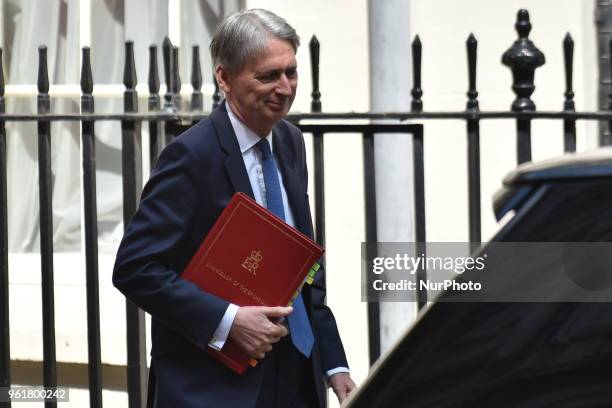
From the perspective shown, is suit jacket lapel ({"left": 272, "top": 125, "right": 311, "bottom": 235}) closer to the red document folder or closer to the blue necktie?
the blue necktie

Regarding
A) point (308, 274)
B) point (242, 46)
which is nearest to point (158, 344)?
point (308, 274)

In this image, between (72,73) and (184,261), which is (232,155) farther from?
(72,73)

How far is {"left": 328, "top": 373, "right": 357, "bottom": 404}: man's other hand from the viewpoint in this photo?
11.6ft

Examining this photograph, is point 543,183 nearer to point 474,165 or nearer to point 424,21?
point 474,165

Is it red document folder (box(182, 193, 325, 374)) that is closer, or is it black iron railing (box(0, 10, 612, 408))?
red document folder (box(182, 193, 325, 374))

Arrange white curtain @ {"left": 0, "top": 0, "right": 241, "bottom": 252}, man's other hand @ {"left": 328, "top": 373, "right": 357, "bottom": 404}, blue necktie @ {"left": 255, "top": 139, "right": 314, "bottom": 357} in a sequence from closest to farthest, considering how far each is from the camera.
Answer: blue necktie @ {"left": 255, "top": 139, "right": 314, "bottom": 357}, man's other hand @ {"left": 328, "top": 373, "right": 357, "bottom": 404}, white curtain @ {"left": 0, "top": 0, "right": 241, "bottom": 252}

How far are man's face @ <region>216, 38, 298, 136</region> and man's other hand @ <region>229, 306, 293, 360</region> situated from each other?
460 mm

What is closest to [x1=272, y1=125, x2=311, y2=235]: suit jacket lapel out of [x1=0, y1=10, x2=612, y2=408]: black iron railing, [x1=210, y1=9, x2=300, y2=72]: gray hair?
[x1=210, y1=9, x2=300, y2=72]: gray hair

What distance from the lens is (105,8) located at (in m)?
7.11

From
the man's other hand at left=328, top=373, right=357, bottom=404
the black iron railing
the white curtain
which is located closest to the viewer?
the man's other hand at left=328, top=373, right=357, bottom=404

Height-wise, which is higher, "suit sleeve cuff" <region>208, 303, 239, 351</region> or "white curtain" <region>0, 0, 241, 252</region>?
"white curtain" <region>0, 0, 241, 252</region>

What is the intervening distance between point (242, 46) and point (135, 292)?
636 millimetres

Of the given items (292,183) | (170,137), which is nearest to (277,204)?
(292,183)

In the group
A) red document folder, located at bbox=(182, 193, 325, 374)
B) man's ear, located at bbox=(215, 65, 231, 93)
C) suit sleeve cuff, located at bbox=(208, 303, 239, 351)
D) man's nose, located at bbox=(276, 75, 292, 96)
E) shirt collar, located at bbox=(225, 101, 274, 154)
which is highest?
man's ear, located at bbox=(215, 65, 231, 93)
